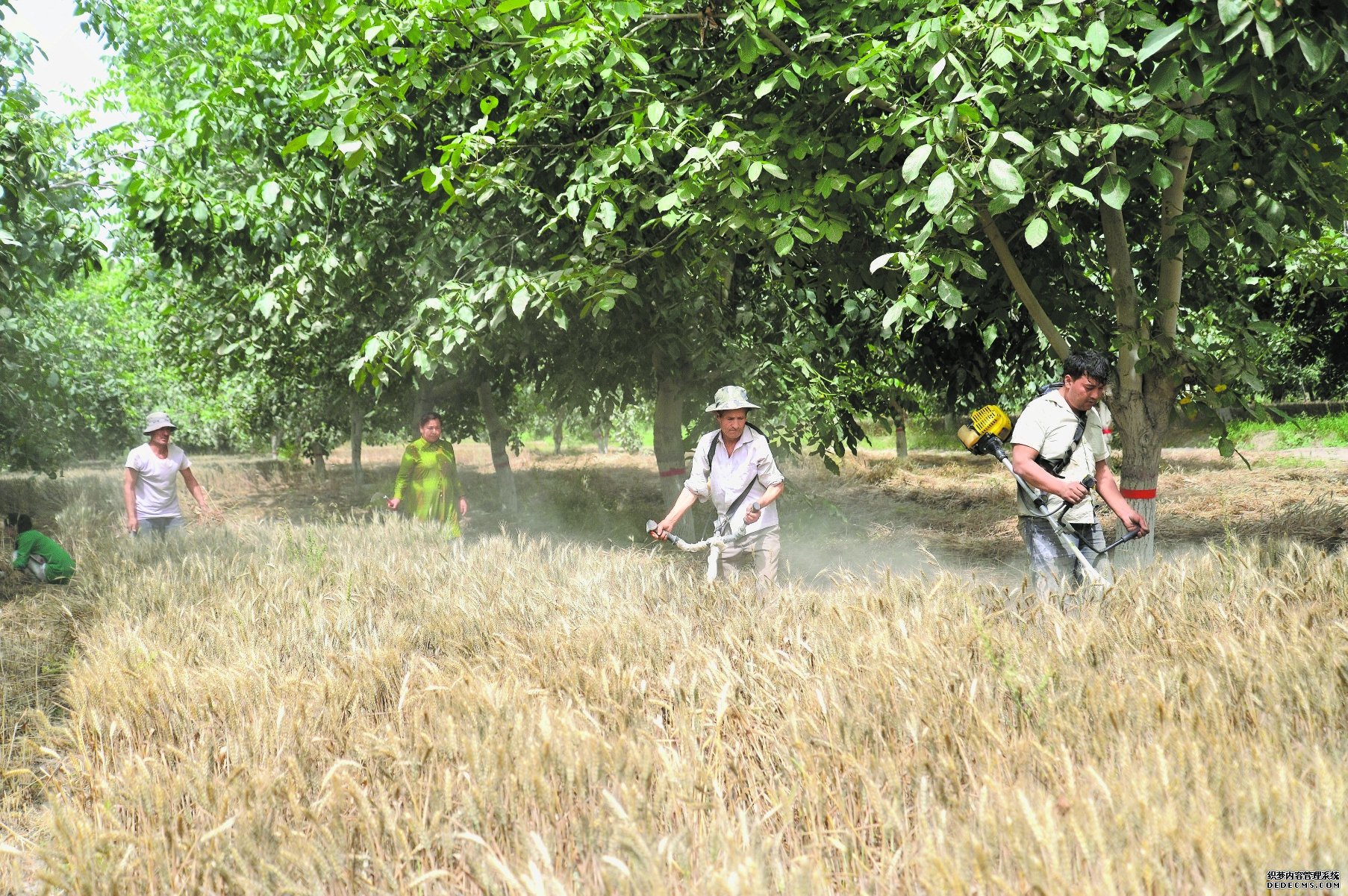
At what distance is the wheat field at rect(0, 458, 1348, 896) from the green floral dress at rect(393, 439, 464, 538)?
14.0 ft

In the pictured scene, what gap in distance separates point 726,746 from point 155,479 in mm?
7741

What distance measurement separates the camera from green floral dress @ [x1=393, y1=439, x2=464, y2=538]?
31.6ft

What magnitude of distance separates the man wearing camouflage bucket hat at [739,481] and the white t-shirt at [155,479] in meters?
5.42

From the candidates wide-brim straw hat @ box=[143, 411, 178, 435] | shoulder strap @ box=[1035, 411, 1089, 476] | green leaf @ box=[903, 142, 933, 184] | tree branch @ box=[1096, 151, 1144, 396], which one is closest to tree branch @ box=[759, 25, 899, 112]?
green leaf @ box=[903, 142, 933, 184]

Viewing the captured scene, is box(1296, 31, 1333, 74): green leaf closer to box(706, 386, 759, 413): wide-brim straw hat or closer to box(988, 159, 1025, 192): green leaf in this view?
box(988, 159, 1025, 192): green leaf

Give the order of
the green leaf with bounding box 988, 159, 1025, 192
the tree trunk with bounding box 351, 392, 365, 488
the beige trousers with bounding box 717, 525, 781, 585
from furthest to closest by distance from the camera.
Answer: the tree trunk with bounding box 351, 392, 365, 488, the beige trousers with bounding box 717, 525, 781, 585, the green leaf with bounding box 988, 159, 1025, 192

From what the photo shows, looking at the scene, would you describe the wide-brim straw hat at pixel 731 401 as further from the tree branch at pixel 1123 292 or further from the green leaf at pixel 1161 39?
the green leaf at pixel 1161 39

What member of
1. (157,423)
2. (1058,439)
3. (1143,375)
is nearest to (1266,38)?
(1058,439)

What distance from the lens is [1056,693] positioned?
3.26 meters

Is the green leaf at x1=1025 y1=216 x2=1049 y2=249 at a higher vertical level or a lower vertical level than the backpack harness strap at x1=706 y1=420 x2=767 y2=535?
higher

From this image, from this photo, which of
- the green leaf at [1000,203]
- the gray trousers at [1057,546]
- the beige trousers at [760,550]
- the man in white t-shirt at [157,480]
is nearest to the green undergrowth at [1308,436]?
the gray trousers at [1057,546]

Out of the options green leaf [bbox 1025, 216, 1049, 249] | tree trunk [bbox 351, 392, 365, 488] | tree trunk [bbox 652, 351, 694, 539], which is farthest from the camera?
tree trunk [bbox 351, 392, 365, 488]

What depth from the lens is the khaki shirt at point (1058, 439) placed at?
5727 mm

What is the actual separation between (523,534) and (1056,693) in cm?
584
